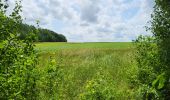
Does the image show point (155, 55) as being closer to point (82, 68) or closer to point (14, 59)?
point (14, 59)

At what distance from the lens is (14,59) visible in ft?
43.3

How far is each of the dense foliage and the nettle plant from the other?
1354 cm

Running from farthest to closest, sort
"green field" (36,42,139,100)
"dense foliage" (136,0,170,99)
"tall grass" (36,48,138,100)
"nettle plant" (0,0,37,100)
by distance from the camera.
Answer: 1. "tall grass" (36,48,138,100)
2. "green field" (36,42,139,100)
3. "dense foliage" (136,0,170,99)
4. "nettle plant" (0,0,37,100)

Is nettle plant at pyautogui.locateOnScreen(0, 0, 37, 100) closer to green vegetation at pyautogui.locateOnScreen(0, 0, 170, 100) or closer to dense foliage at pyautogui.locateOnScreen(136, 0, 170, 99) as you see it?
green vegetation at pyautogui.locateOnScreen(0, 0, 170, 100)

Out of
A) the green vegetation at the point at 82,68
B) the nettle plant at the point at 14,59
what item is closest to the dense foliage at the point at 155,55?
the green vegetation at the point at 82,68

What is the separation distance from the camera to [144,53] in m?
34.2

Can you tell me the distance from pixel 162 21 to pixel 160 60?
271 inches

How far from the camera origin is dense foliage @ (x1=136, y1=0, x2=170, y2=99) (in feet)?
107

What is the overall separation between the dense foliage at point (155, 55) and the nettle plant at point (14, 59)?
44.4 feet

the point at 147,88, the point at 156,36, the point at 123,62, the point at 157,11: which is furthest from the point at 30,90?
the point at 123,62

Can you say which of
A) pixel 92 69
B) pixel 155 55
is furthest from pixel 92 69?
pixel 155 55

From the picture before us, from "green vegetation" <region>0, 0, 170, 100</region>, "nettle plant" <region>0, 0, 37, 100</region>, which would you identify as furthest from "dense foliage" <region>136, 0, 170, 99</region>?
"nettle plant" <region>0, 0, 37, 100</region>

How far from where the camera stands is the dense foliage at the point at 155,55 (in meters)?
32.5

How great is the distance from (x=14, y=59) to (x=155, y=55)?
2293 cm
